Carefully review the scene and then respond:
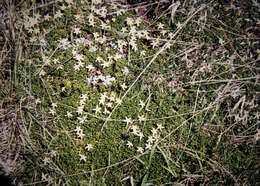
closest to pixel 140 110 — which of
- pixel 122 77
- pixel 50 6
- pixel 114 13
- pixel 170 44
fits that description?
pixel 122 77

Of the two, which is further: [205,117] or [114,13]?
[114,13]

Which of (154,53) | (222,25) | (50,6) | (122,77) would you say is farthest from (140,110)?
(50,6)

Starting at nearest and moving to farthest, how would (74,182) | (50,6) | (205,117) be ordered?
1. (74,182)
2. (205,117)
3. (50,6)

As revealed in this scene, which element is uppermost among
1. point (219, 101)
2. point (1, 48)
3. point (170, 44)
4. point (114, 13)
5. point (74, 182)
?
point (114, 13)

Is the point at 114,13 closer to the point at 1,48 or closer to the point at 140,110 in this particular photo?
the point at 140,110

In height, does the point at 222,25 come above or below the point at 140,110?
above

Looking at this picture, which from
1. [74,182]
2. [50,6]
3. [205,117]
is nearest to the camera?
[74,182]
